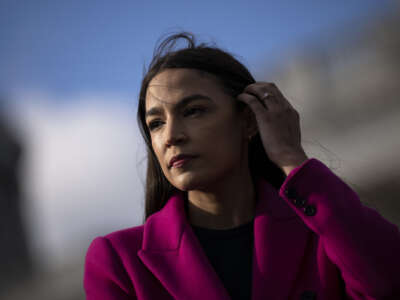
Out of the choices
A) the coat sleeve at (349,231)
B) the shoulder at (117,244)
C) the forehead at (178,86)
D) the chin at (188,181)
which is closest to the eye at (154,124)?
the forehead at (178,86)

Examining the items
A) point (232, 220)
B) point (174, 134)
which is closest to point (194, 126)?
point (174, 134)

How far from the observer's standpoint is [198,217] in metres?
3.05

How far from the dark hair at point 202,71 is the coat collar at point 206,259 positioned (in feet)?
1.38

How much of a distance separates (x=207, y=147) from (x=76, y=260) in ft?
116

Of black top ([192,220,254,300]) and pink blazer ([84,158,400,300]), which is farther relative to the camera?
black top ([192,220,254,300])

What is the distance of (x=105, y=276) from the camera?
106 inches

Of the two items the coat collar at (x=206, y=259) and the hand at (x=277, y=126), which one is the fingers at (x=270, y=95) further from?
the coat collar at (x=206, y=259)

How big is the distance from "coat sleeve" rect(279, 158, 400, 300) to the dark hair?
0.89 meters

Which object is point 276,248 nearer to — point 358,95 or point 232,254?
point 232,254

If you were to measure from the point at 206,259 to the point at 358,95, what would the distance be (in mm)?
29037

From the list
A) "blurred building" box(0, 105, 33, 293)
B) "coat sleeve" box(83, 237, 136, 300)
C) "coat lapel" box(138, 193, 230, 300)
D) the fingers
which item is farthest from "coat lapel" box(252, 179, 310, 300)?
"blurred building" box(0, 105, 33, 293)

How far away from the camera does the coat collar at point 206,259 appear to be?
2.55m

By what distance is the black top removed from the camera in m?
2.68

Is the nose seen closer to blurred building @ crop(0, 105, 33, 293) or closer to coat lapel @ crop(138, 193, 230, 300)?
coat lapel @ crop(138, 193, 230, 300)
